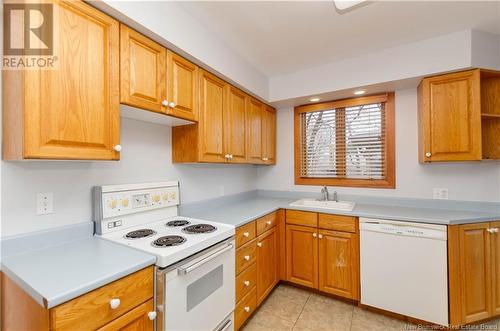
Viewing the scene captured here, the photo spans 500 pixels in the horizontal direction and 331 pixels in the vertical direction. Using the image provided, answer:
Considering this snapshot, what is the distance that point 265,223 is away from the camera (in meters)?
2.16

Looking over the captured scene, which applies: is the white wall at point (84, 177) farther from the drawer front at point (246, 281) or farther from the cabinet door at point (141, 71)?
the drawer front at point (246, 281)

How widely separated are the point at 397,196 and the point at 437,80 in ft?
3.80

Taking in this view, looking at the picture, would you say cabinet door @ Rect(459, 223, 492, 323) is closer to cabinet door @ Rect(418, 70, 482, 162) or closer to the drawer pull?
cabinet door @ Rect(418, 70, 482, 162)

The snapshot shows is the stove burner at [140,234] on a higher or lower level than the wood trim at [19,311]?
higher

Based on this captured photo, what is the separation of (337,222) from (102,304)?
1.90m

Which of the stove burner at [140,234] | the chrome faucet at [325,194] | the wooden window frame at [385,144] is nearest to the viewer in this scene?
the stove burner at [140,234]

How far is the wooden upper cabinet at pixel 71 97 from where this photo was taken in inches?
37.9

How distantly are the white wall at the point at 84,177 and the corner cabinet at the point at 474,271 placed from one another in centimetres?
217

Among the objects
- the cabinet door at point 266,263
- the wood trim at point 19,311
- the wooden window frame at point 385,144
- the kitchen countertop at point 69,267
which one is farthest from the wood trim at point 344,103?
the wood trim at point 19,311

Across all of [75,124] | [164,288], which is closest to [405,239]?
[164,288]

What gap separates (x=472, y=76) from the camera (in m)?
1.86

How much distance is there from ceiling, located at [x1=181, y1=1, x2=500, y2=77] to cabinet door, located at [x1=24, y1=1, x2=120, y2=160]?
67cm

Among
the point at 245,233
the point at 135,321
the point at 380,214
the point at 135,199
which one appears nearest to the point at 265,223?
the point at 245,233

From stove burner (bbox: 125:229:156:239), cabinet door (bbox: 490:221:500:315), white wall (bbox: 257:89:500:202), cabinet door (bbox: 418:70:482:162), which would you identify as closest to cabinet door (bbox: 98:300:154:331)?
stove burner (bbox: 125:229:156:239)
